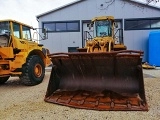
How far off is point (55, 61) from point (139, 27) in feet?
38.3

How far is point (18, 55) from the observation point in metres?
6.33

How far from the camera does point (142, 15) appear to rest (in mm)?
14844

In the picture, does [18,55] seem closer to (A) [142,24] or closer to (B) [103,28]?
Result: (B) [103,28]

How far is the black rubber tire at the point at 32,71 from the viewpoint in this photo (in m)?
6.43

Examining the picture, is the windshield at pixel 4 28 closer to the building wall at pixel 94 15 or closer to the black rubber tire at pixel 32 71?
the black rubber tire at pixel 32 71

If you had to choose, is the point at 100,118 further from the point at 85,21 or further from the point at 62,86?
the point at 85,21

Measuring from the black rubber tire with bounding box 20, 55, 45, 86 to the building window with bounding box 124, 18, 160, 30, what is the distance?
9577 mm

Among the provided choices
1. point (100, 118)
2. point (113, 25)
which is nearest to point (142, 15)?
point (113, 25)

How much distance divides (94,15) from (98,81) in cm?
1130

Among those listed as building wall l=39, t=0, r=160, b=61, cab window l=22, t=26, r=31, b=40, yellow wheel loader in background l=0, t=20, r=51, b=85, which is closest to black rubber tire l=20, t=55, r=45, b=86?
yellow wheel loader in background l=0, t=20, r=51, b=85

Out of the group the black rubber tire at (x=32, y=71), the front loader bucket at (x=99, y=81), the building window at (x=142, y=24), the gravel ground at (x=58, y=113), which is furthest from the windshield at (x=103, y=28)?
the building window at (x=142, y=24)

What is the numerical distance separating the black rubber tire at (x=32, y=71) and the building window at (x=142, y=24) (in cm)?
958

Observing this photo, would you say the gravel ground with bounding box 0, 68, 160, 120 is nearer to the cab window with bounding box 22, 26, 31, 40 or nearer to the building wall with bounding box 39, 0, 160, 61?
the cab window with bounding box 22, 26, 31, 40

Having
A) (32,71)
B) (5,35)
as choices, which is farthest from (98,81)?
(5,35)
